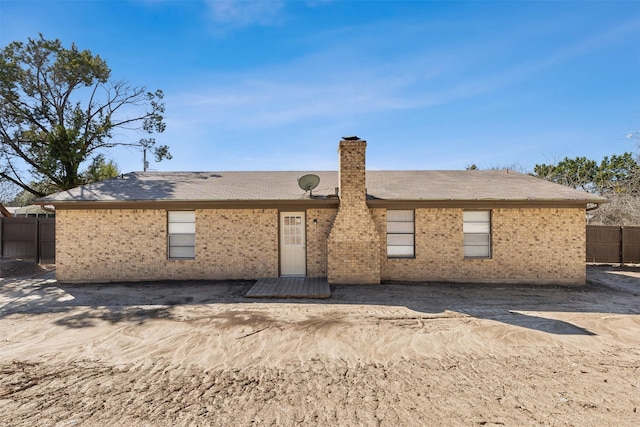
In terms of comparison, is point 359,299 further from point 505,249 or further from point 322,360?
point 505,249

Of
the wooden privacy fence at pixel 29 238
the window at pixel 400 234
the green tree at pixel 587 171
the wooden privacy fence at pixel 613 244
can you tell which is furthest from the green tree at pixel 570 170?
the wooden privacy fence at pixel 29 238

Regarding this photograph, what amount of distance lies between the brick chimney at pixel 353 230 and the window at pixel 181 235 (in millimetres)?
4575

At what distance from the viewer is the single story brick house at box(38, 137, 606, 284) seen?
31.8 feet

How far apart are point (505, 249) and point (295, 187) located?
7.38 metres

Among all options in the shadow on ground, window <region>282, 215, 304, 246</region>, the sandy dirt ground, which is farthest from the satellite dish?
the sandy dirt ground

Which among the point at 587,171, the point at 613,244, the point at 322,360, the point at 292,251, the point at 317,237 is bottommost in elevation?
the point at 322,360

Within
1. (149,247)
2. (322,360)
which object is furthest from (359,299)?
(149,247)


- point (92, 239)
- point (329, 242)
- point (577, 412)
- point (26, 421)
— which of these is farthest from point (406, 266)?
point (92, 239)

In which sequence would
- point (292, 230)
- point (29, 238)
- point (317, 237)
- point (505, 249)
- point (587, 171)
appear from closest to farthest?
1. point (505, 249)
2. point (317, 237)
3. point (292, 230)
4. point (29, 238)
5. point (587, 171)

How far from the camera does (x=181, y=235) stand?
10125mm

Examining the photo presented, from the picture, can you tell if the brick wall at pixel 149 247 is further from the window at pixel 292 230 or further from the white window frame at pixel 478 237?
the white window frame at pixel 478 237

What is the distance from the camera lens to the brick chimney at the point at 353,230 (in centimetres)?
930

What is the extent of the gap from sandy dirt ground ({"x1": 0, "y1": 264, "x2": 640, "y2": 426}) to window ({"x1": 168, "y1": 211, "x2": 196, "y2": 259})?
2069 mm

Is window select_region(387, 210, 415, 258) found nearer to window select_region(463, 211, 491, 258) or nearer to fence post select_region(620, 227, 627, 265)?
window select_region(463, 211, 491, 258)
